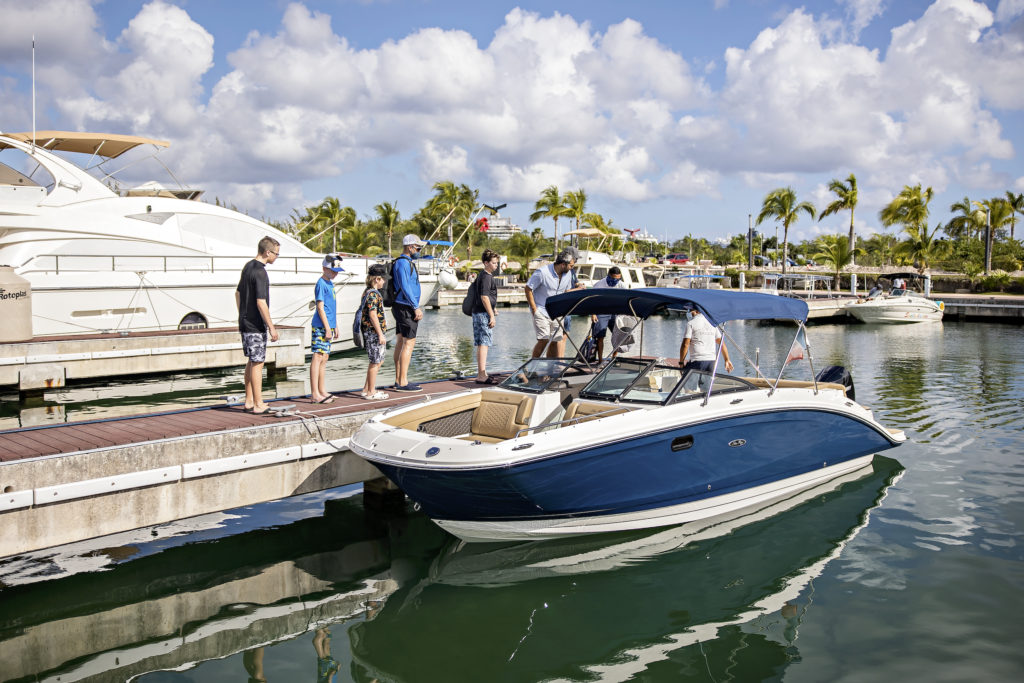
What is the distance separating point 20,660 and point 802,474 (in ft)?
25.0

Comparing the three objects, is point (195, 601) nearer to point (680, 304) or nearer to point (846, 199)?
point (680, 304)

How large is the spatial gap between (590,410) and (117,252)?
53.0 ft

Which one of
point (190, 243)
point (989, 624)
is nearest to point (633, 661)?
point (989, 624)

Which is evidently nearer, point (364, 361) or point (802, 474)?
point (802, 474)

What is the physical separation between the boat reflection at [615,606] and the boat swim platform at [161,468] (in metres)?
1.75

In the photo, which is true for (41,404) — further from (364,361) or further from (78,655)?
(78,655)

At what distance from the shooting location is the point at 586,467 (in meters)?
6.54

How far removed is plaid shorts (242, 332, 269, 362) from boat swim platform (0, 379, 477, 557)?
707 mm

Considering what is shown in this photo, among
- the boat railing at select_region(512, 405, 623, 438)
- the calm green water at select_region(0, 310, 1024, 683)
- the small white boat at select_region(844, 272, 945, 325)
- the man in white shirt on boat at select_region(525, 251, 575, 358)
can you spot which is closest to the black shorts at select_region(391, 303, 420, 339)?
the man in white shirt on boat at select_region(525, 251, 575, 358)

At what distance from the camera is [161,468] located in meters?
6.62

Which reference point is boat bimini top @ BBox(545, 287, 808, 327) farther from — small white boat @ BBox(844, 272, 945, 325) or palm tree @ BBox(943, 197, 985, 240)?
palm tree @ BBox(943, 197, 985, 240)

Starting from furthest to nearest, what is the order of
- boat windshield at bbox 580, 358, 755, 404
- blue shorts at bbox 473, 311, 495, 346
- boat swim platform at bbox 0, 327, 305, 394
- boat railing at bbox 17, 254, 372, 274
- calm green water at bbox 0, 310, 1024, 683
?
boat railing at bbox 17, 254, 372, 274, boat swim platform at bbox 0, 327, 305, 394, blue shorts at bbox 473, 311, 495, 346, boat windshield at bbox 580, 358, 755, 404, calm green water at bbox 0, 310, 1024, 683

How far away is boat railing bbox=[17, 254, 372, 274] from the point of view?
1737 cm

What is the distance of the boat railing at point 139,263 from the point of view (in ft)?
57.0
